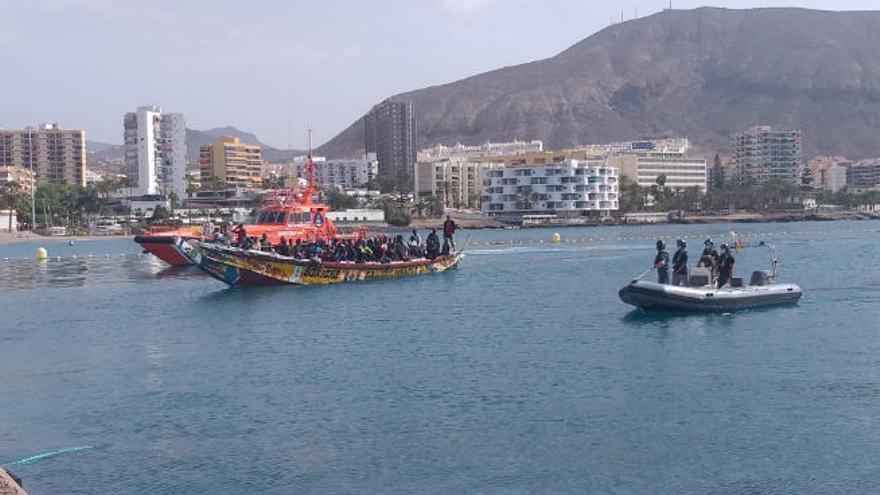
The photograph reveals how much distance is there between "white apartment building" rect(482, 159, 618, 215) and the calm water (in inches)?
5194

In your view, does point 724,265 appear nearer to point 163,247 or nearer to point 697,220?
point 163,247

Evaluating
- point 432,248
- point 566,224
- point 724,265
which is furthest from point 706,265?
point 566,224

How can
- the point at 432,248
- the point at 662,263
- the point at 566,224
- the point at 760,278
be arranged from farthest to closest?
the point at 566,224, the point at 432,248, the point at 760,278, the point at 662,263

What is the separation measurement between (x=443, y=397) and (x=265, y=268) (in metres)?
24.1

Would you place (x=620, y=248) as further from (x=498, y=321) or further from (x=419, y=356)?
(x=419, y=356)

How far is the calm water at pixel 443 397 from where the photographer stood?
697 inches

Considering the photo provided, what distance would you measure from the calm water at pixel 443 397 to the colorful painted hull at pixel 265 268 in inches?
105

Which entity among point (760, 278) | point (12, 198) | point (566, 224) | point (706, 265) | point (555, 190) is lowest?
point (566, 224)

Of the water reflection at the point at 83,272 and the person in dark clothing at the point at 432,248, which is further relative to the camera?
the water reflection at the point at 83,272

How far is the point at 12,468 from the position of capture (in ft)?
60.1

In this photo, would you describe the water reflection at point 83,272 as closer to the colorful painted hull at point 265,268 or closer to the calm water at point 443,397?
the colorful painted hull at point 265,268

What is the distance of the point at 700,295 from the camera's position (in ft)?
113

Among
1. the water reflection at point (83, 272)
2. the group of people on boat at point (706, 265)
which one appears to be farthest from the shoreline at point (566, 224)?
the group of people on boat at point (706, 265)

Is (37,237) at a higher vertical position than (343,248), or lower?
lower
